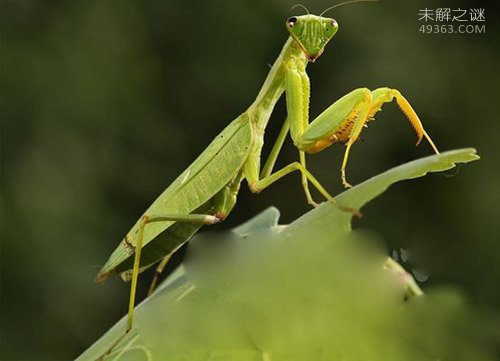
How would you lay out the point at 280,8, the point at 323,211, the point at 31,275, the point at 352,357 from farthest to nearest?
the point at 280,8
the point at 31,275
the point at 323,211
the point at 352,357

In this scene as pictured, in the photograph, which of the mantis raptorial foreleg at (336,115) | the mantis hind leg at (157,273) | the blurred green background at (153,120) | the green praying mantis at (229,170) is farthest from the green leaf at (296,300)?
the blurred green background at (153,120)

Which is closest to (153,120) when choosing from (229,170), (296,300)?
(229,170)

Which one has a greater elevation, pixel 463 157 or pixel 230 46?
pixel 463 157

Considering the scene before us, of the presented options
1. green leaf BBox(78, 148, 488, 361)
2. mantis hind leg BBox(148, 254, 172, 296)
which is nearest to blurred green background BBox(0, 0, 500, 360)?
mantis hind leg BBox(148, 254, 172, 296)

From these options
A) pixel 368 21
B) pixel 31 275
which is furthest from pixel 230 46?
pixel 31 275

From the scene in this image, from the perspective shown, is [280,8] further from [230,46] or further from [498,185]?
[498,185]

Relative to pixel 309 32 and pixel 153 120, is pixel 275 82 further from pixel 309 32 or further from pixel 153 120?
pixel 153 120
